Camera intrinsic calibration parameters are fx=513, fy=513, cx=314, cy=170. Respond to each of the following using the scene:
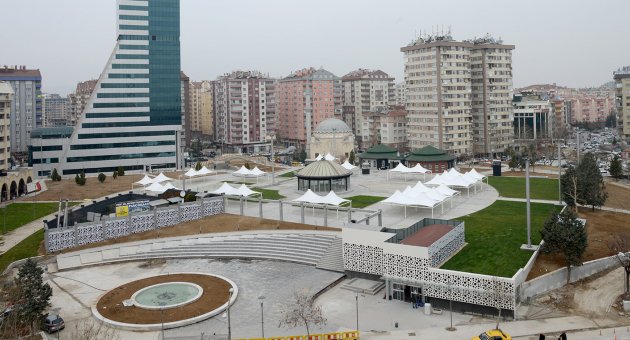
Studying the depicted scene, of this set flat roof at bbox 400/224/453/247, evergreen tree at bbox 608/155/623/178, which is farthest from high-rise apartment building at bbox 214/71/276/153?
flat roof at bbox 400/224/453/247

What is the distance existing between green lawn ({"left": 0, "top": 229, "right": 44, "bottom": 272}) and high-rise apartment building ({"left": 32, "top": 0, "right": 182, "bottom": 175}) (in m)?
42.7

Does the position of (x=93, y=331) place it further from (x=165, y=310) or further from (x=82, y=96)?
(x=82, y=96)

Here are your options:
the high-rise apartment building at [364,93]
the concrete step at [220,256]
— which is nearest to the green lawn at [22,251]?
the concrete step at [220,256]

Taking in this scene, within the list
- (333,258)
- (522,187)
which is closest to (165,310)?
(333,258)

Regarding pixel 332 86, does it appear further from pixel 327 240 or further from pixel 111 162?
pixel 327 240

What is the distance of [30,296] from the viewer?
22922 millimetres

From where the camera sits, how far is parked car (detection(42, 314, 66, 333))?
912 inches

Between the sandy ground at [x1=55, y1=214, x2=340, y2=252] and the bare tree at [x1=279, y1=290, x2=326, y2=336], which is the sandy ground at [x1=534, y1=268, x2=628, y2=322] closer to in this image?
the bare tree at [x1=279, y1=290, x2=326, y2=336]

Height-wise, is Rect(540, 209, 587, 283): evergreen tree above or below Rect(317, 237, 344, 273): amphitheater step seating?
above

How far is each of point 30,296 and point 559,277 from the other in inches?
1032

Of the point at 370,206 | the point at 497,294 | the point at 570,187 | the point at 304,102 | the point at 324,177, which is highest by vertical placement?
the point at 304,102

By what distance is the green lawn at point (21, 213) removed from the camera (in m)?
42.8

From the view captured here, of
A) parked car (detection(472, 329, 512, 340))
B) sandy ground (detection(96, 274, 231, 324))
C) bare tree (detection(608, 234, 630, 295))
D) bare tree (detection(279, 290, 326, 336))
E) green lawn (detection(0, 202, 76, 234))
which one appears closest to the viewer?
parked car (detection(472, 329, 512, 340))

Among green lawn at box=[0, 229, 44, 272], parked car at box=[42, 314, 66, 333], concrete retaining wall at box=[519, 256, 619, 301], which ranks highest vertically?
green lawn at box=[0, 229, 44, 272]
